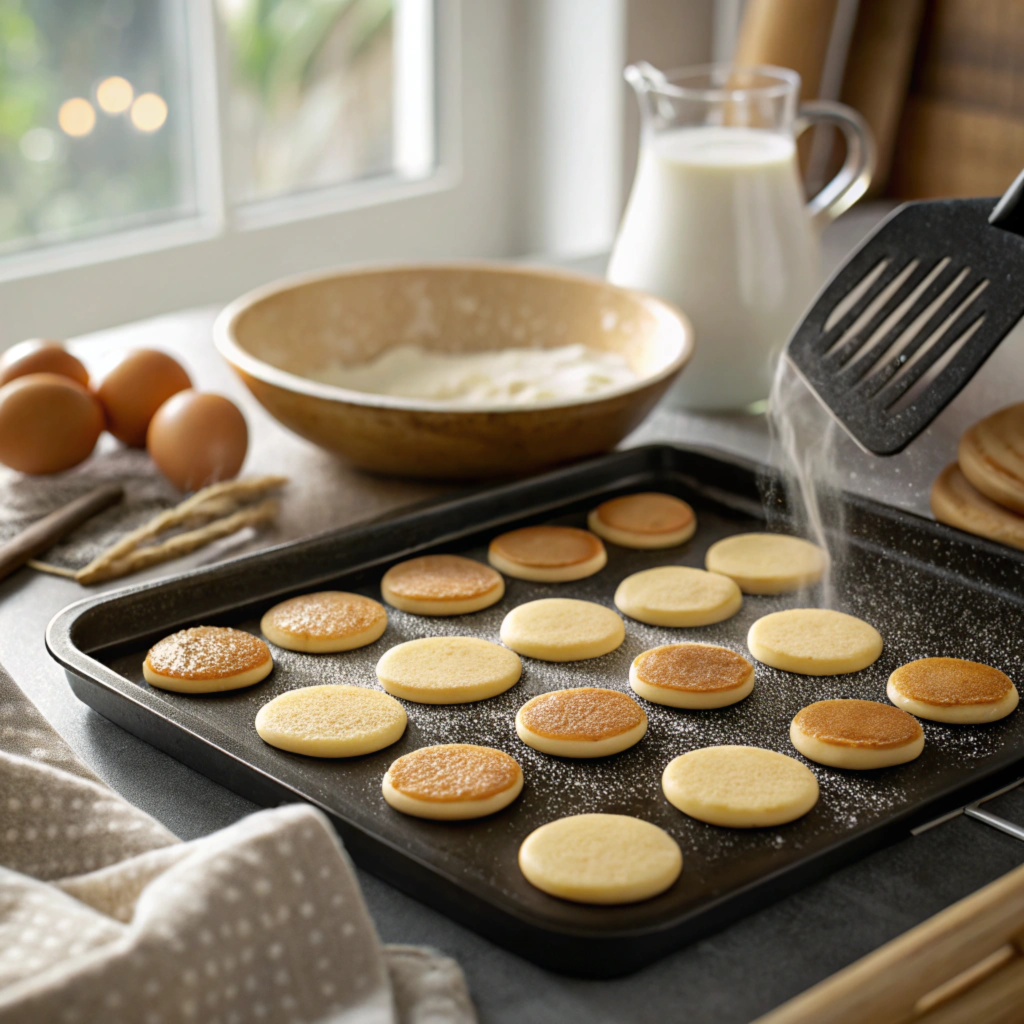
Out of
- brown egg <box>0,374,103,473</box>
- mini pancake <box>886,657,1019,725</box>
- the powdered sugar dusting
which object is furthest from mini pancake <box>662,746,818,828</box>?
brown egg <box>0,374,103,473</box>

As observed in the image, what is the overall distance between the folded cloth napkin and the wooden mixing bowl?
0.59 metres

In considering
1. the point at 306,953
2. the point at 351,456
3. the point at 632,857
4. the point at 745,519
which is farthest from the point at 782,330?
the point at 306,953

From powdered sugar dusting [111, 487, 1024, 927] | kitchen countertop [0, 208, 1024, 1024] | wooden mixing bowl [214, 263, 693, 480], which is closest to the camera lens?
kitchen countertop [0, 208, 1024, 1024]

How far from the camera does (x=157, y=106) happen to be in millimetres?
2318

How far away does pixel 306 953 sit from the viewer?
0.59 meters

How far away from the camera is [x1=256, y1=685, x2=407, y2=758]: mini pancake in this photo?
0.84m

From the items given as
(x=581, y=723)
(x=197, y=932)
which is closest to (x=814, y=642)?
(x=581, y=723)

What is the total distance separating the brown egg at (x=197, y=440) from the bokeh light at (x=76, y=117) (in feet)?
4.22

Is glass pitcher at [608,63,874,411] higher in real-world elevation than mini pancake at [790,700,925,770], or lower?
higher

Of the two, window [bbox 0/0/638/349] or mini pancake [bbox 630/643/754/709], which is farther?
window [bbox 0/0/638/349]

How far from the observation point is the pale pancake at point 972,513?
1.09 metres

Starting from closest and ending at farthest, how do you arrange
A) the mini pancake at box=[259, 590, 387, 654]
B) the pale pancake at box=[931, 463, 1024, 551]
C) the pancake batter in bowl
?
the mini pancake at box=[259, 590, 387, 654] < the pale pancake at box=[931, 463, 1024, 551] < the pancake batter in bowl

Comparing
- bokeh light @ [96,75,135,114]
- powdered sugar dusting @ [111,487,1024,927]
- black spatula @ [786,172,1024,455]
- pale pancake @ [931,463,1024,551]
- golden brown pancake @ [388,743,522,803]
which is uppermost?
bokeh light @ [96,75,135,114]

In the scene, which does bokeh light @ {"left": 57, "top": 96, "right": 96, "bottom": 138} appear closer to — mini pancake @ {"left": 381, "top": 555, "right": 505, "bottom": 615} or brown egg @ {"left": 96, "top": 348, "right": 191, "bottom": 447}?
brown egg @ {"left": 96, "top": 348, "right": 191, "bottom": 447}
